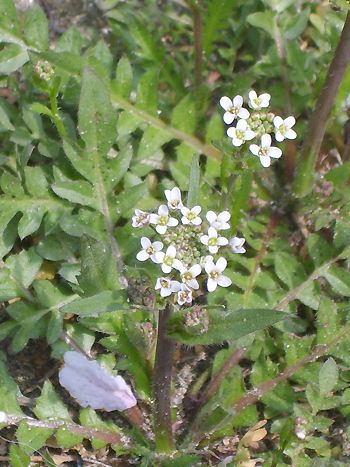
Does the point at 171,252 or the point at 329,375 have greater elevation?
the point at 171,252

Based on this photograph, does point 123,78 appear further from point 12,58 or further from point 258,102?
point 258,102

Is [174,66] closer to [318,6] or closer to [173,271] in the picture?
[318,6]

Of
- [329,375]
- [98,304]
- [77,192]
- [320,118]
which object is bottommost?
[329,375]

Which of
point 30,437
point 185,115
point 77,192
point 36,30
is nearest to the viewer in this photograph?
point 30,437

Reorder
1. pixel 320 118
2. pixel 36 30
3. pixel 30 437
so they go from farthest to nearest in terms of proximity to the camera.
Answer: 1. pixel 36 30
2. pixel 320 118
3. pixel 30 437

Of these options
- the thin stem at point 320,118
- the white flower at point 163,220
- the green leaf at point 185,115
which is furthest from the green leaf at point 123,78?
the white flower at point 163,220

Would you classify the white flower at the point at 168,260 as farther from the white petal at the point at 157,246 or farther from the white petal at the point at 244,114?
the white petal at the point at 244,114

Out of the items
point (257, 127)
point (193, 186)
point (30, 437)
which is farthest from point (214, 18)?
point (30, 437)
